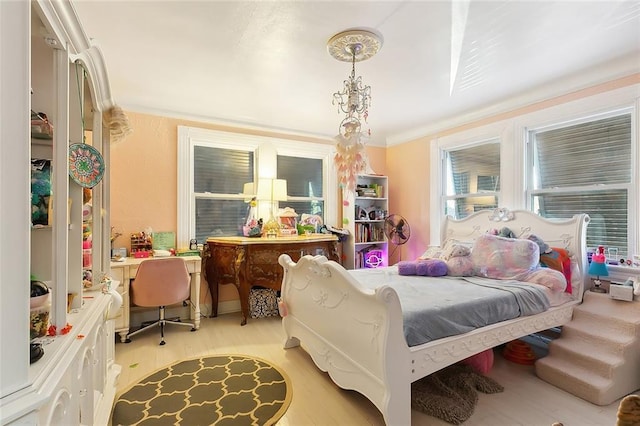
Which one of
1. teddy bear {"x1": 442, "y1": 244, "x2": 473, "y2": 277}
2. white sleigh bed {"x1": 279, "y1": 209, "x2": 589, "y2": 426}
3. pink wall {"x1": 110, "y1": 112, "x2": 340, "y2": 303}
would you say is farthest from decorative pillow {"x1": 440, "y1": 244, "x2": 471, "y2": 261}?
pink wall {"x1": 110, "y1": 112, "x2": 340, "y2": 303}

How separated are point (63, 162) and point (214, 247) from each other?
2498 millimetres

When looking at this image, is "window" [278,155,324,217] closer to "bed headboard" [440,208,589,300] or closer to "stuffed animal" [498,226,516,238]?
"bed headboard" [440,208,589,300]

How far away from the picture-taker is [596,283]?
2.68 m

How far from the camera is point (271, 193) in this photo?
3.95 metres

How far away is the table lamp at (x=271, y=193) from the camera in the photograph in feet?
12.8

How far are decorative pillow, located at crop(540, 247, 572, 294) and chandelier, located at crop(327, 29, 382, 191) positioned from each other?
6.44ft

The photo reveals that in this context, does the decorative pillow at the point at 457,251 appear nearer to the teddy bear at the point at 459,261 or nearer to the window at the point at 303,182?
the teddy bear at the point at 459,261

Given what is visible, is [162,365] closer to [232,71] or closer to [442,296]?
[442,296]

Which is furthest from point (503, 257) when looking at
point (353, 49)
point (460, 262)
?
point (353, 49)

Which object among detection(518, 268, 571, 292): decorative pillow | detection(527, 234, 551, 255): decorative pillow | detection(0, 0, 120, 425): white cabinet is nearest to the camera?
detection(0, 0, 120, 425): white cabinet

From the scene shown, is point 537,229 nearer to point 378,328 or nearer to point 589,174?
point 589,174

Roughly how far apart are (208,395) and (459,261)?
246cm

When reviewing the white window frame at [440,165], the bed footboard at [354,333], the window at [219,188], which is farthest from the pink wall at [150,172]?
the bed footboard at [354,333]

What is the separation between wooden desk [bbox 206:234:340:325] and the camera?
11.1 ft
